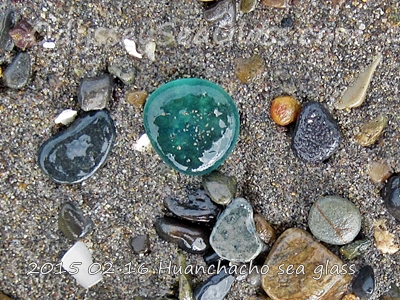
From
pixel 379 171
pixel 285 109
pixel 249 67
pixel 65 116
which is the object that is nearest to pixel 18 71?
pixel 65 116

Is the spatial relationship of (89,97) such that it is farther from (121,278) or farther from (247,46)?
(121,278)

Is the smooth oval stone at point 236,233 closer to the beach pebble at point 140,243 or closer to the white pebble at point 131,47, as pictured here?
the beach pebble at point 140,243

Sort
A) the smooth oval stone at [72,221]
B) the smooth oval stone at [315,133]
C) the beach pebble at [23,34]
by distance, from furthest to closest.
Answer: the smooth oval stone at [72,221] < the smooth oval stone at [315,133] < the beach pebble at [23,34]

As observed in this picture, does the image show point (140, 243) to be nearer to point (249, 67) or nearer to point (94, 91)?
point (94, 91)

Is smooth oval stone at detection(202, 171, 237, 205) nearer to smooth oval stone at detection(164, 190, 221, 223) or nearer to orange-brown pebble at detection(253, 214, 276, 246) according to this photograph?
smooth oval stone at detection(164, 190, 221, 223)

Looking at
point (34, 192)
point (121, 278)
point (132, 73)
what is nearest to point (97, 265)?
point (121, 278)

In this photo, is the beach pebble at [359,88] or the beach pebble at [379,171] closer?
the beach pebble at [359,88]

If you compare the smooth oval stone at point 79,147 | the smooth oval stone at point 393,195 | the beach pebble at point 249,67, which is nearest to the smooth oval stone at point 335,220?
the smooth oval stone at point 393,195
